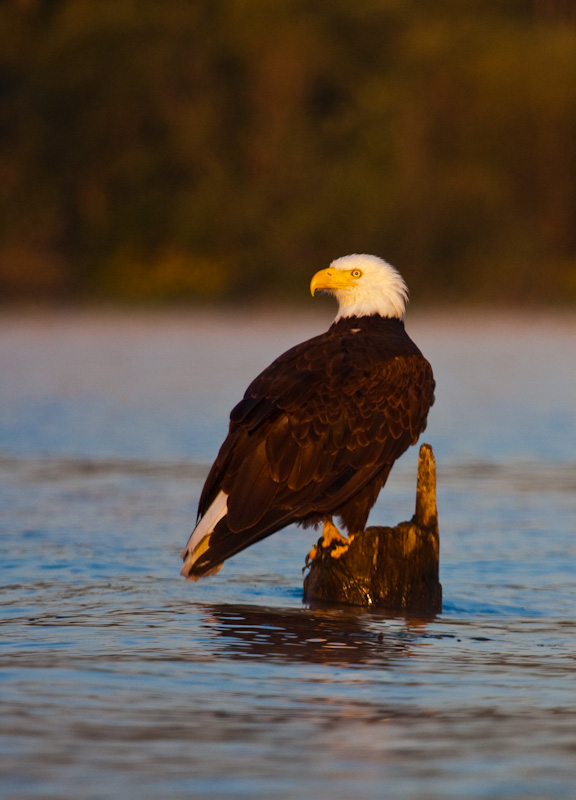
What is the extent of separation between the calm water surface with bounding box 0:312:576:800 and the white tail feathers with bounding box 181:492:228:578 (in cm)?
30

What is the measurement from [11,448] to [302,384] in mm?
8259

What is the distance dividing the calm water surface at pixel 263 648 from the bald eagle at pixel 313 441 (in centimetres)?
47

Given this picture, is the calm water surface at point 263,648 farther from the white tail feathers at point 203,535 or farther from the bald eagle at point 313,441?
the bald eagle at point 313,441

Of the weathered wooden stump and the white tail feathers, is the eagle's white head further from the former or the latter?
the white tail feathers

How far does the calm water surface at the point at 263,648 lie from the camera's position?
481cm

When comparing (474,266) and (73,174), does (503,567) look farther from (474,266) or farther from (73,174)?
(73,174)

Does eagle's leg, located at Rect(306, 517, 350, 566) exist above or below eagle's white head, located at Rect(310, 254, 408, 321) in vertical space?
below

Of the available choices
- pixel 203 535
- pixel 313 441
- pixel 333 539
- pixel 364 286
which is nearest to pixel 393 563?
pixel 333 539

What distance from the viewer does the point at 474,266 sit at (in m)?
46.2

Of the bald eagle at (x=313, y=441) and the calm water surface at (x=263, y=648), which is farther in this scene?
the bald eagle at (x=313, y=441)

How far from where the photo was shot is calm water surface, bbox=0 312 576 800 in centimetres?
481

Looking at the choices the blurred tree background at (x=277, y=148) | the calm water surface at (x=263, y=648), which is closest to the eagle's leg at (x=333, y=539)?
the calm water surface at (x=263, y=648)

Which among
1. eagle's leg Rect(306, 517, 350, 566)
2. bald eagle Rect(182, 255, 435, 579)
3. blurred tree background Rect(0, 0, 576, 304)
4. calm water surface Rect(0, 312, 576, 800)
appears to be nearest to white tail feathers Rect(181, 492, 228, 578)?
bald eagle Rect(182, 255, 435, 579)

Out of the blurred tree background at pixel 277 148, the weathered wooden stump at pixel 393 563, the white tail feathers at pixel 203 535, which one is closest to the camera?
the white tail feathers at pixel 203 535
